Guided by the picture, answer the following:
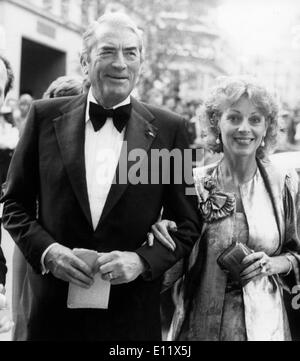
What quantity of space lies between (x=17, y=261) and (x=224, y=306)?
1327mm

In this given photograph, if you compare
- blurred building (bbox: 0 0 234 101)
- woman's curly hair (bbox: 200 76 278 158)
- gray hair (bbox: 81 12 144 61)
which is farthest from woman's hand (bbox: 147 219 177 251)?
blurred building (bbox: 0 0 234 101)

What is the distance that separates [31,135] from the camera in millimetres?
2383

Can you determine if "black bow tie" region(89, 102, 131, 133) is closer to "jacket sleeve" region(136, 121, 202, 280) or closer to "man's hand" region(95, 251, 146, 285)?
"jacket sleeve" region(136, 121, 202, 280)

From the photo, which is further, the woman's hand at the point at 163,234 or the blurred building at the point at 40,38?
the blurred building at the point at 40,38

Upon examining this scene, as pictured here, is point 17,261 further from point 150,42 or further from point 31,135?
point 150,42

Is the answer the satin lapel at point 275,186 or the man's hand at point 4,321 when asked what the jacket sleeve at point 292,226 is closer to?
the satin lapel at point 275,186

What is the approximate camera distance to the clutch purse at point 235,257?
239cm

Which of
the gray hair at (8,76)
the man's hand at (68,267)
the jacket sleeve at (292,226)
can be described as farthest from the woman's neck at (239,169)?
the gray hair at (8,76)

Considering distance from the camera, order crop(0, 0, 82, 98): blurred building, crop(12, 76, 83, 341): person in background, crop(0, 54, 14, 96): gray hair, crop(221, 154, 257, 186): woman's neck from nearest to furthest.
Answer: crop(0, 54, 14, 96): gray hair → crop(221, 154, 257, 186): woman's neck → crop(12, 76, 83, 341): person in background → crop(0, 0, 82, 98): blurred building

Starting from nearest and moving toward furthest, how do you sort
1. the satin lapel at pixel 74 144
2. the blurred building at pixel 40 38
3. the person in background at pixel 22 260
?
1. the satin lapel at pixel 74 144
2. the person in background at pixel 22 260
3. the blurred building at pixel 40 38

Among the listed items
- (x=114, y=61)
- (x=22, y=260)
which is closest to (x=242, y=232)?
(x=114, y=61)

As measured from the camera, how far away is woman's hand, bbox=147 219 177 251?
234 centimetres

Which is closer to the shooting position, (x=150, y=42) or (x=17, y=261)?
(x=17, y=261)
